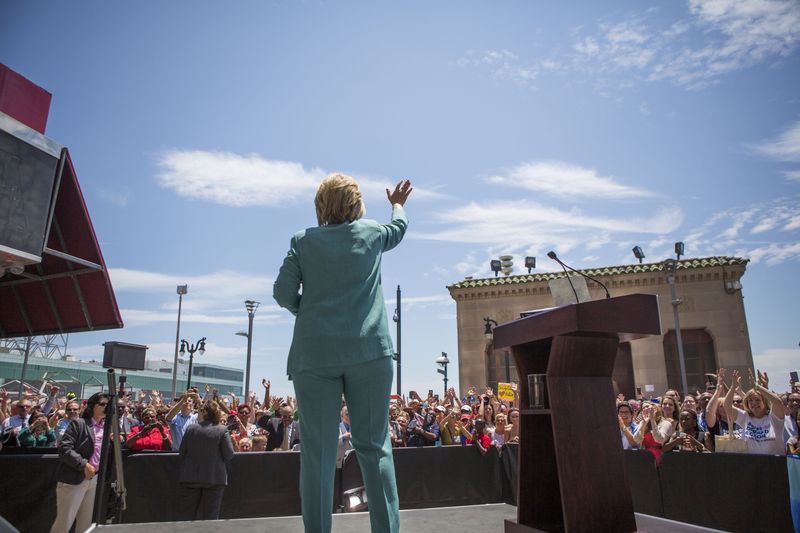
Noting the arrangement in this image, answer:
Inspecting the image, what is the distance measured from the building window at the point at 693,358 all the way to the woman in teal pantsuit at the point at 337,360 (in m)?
22.4

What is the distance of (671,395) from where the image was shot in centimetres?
781

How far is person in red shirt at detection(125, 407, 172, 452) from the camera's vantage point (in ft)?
25.1

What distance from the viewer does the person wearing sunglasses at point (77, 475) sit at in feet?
18.7

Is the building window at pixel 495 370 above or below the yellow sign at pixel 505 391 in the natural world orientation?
above

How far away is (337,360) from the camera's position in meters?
2.40

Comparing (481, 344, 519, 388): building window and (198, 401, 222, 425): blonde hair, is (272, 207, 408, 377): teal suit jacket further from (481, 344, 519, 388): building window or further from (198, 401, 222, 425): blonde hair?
(481, 344, 519, 388): building window

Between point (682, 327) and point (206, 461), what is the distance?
834 inches

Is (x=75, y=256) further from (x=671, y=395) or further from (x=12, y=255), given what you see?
(x=671, y=395)

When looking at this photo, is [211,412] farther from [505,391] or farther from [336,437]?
[505,391]

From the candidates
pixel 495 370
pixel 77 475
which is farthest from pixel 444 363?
pixel 77 475

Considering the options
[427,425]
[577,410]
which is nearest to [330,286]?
[577,410]

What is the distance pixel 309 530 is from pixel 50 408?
1322 cm

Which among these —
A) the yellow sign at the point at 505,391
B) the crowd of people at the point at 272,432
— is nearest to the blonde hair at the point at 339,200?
the crowd of people at the point at 272,432

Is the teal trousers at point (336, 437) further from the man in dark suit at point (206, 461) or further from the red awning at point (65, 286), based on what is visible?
the man in dark suit at point (206, 461)
